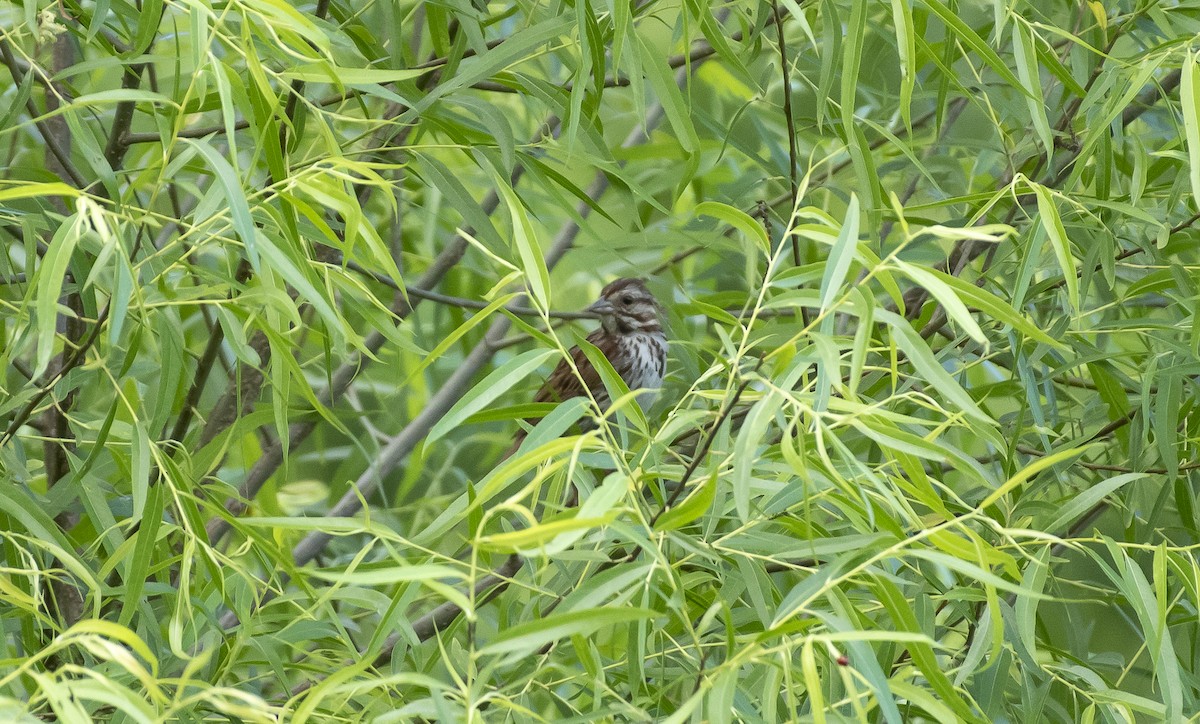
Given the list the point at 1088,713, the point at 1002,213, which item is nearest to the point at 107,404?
the point at 1002,213

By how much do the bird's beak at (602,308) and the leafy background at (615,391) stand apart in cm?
80

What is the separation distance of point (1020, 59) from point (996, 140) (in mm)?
859

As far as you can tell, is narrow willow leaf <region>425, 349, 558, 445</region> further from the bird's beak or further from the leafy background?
the bird's beak

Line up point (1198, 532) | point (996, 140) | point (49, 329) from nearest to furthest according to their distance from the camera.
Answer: point (49, 329)
point (1198, 532)
point (996, 140)

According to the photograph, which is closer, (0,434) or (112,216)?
(112,216)

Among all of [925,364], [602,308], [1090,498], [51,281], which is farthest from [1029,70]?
[602,308]

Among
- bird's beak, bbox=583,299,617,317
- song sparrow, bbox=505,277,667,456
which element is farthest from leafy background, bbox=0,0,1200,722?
song sparrow, bbox=505,277,667,456

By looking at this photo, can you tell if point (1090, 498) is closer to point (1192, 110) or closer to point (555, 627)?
point (1192, 110)

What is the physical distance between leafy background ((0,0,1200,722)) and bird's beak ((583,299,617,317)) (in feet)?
2.63

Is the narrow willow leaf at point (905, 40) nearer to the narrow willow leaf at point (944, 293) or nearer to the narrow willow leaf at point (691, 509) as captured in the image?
the narrow willow leaf at point (944, 293)

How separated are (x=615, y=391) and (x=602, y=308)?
2566 mm

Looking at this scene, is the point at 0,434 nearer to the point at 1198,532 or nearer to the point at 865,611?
the point at 865,611

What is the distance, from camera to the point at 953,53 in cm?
207

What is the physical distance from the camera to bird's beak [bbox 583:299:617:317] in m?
4.15
